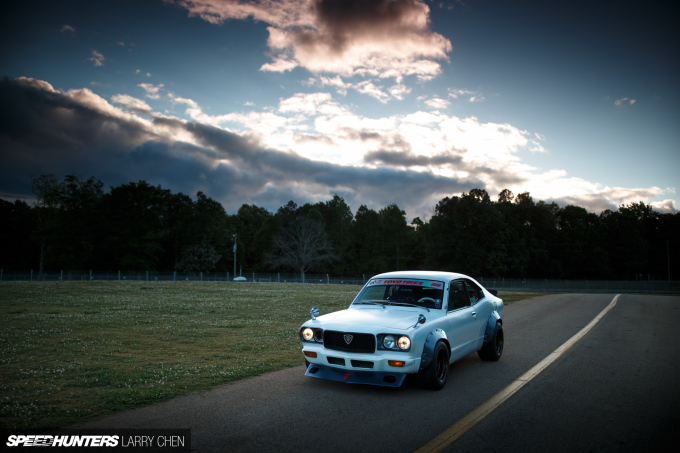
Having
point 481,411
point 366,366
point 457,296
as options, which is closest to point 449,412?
point 481,411

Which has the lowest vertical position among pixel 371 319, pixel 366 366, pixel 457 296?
pixel 366 366

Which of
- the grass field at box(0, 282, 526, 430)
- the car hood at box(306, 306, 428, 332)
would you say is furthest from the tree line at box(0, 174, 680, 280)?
the car hood at box(306, 306, 428, 332)

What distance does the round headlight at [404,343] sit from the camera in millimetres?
5508

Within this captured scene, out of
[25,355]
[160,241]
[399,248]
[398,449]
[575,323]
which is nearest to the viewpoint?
[398,449]

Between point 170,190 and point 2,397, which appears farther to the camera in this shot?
point 170,190

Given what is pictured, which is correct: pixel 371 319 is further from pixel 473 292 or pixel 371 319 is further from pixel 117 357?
pixel 117 357

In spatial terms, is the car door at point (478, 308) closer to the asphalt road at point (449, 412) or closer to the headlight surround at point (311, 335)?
the asphalt road at point (449, 412)

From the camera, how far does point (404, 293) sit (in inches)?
283

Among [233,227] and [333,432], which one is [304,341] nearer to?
[333,432]

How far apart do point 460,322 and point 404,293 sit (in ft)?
3.28

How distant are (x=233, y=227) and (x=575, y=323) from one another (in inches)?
3522

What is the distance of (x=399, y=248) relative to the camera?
308 ft

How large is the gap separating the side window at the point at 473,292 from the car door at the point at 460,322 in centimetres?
15

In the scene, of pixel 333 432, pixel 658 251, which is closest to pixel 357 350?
pixel 333 432
